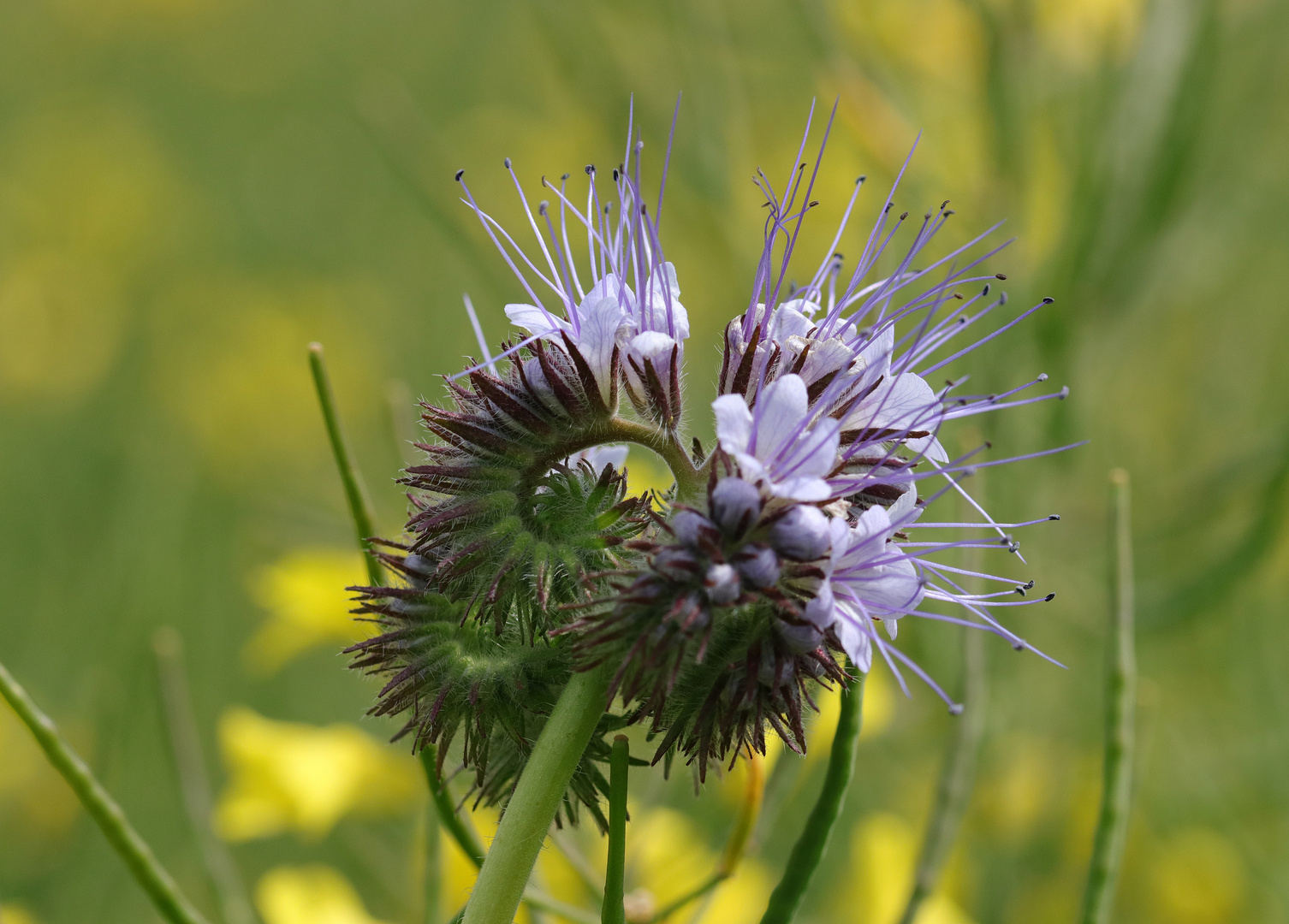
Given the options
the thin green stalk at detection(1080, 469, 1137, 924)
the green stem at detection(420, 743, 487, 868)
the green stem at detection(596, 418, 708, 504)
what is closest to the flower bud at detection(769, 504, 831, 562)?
the green stem at detection(596, 418, 708, 504)

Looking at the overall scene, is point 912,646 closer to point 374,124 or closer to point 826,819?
→ point 826,819

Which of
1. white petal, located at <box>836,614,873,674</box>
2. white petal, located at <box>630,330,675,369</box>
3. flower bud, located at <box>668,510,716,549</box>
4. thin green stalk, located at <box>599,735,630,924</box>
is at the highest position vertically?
white petal, located at <box>630,330,675,369</box>

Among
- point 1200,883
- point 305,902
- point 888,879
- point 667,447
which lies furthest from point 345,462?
point 1200,883

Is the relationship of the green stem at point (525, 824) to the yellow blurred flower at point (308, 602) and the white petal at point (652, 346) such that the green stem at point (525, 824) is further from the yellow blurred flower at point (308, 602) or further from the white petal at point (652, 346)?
the yellow blurred flower at point (308, 602)

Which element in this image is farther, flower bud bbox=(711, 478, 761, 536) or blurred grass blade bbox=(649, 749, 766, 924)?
blurred grass blade bbox=(649, 749, 766, 924)

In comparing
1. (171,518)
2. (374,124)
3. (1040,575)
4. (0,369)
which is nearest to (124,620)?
(171,518)

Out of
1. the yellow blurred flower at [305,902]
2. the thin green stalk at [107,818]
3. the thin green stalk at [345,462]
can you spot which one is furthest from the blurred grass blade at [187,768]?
the thin green stalk at [345,462]

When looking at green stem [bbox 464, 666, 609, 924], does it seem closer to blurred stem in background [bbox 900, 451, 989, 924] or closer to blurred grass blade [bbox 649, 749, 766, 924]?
blurred grass blade [bbox 649, 749, 766, 924]
